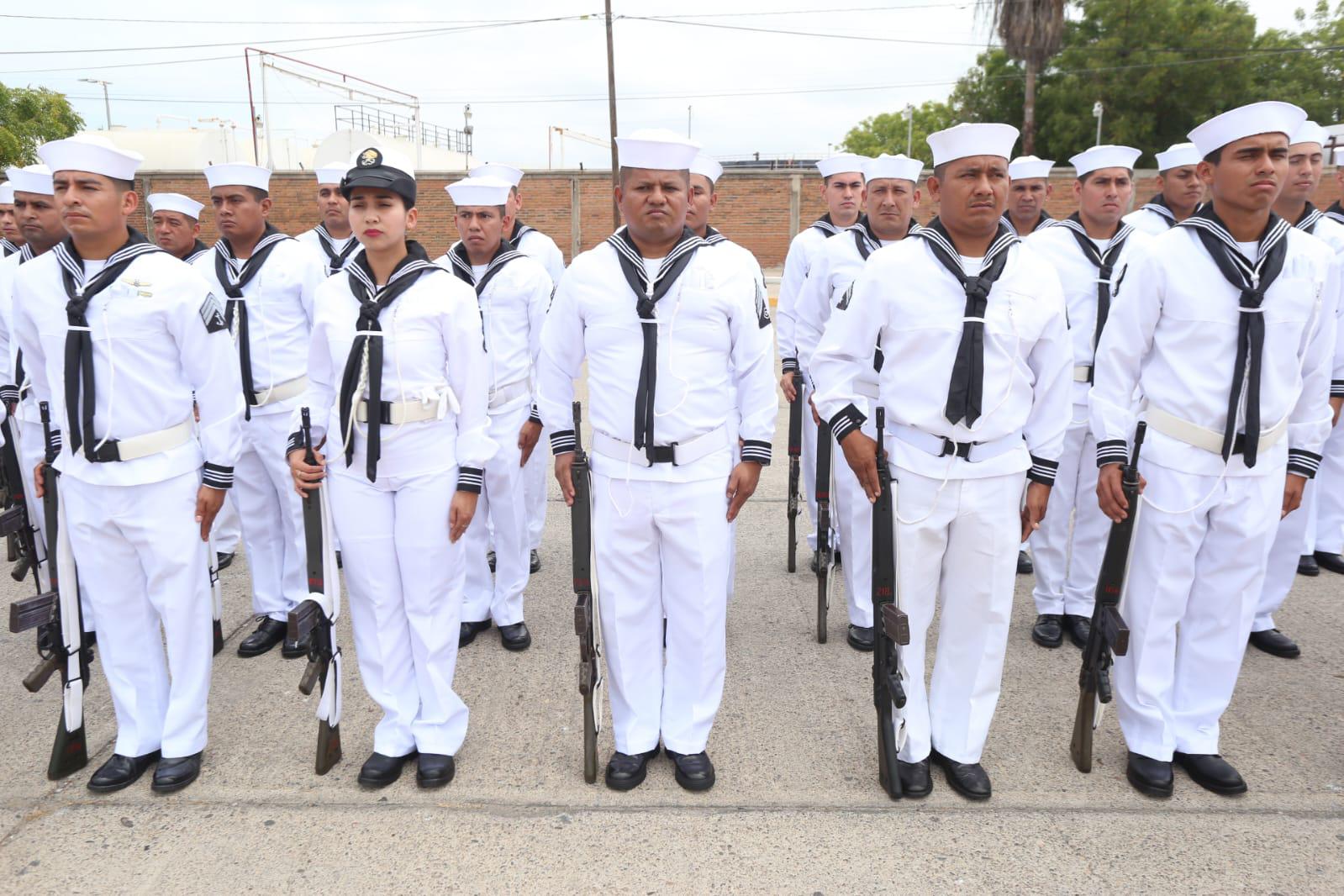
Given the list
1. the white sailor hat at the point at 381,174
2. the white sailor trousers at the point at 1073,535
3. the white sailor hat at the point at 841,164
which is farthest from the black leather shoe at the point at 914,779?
the white sailor hat at the point at 841,164

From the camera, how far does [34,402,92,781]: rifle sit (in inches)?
139

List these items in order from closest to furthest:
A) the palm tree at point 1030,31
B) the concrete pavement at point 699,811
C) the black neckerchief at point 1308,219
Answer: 1. the concrete pavement at point 699,811
2. the black neckerchief at point 1308,219
3. the palm tree at point 1030,31

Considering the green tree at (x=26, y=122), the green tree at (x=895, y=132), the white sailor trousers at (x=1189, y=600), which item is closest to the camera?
the white sailor trousers at (x=1189, y=600)

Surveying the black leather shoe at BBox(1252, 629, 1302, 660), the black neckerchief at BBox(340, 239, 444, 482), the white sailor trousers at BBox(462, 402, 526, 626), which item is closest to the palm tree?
the black leather shoe at BBox(1252, 629, 1302, 660)

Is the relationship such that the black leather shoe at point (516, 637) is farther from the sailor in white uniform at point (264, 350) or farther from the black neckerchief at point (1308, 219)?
the black neckerchief at point (1308, 219)

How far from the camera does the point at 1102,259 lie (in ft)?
16.1

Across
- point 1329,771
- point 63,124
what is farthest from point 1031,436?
point 63,124

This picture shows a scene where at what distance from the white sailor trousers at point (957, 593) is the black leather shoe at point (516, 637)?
6.97ft

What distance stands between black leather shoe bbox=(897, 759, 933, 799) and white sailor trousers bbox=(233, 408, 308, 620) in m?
3.20

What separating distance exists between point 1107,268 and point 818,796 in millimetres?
3146

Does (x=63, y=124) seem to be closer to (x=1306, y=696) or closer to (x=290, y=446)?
(x=290, y=446)

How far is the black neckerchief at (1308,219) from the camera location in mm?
5352

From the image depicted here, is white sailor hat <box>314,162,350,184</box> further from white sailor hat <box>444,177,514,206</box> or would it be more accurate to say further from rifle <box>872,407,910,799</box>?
rifle <box>872,407,910,799</box>

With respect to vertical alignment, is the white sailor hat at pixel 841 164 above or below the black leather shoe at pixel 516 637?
above
